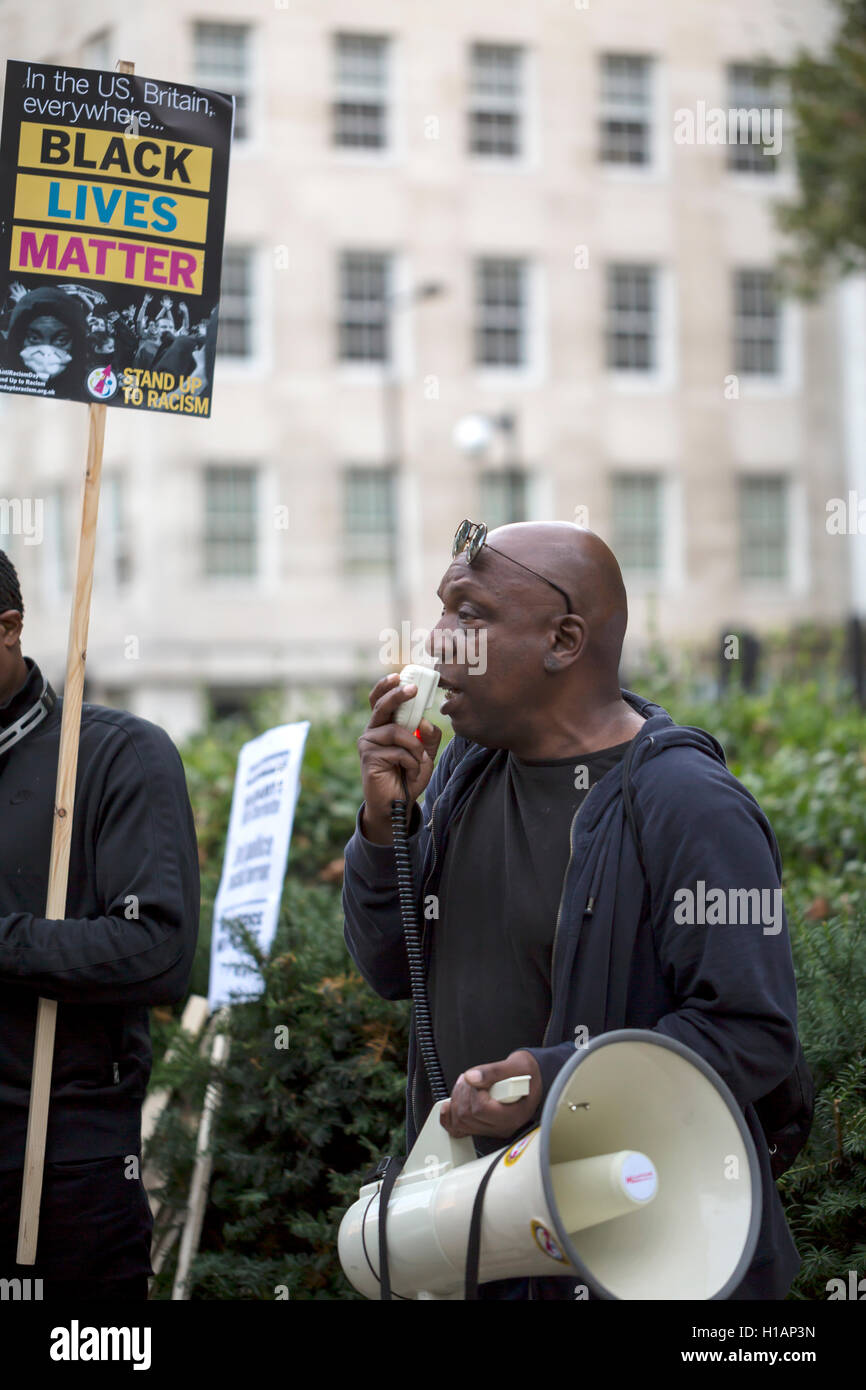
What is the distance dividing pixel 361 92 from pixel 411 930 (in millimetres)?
30656

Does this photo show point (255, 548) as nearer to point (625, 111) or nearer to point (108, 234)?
point (625, 111)

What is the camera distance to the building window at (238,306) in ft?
99.7

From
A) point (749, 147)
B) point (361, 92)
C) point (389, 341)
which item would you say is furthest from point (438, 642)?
point (749, 147)

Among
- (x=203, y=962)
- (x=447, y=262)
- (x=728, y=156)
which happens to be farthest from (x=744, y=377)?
(x=203, y=962)

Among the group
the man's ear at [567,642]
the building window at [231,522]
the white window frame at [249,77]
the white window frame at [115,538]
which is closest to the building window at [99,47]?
the white window frame at [249,77]

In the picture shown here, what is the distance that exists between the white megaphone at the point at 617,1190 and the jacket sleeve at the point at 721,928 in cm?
8

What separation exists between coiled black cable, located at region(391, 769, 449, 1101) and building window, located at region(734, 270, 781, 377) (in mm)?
32127

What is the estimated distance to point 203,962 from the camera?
18.9ft

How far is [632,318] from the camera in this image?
108 feet

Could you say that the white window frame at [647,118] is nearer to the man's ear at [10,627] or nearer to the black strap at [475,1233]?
the man's ear at [10,627]

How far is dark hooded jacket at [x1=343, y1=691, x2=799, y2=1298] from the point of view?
2555 millimetres
